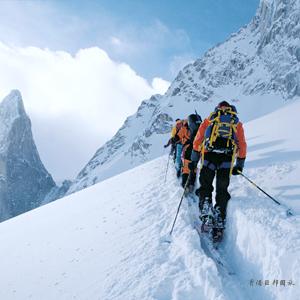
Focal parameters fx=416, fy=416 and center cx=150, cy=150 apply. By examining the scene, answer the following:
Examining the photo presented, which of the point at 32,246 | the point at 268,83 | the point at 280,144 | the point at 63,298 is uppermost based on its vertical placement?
the point at 268,83

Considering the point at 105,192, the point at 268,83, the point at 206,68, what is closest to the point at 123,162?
the point at 206,68

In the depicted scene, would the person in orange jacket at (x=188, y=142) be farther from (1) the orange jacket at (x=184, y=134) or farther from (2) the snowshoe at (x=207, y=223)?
(2) the snowshoe at (x=207, y=223)

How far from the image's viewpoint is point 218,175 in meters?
8.14

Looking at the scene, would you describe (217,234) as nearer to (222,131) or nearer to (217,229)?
(217,229)

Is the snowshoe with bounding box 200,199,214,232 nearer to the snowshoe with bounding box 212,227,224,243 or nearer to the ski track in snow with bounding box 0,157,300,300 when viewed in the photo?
the snowshoe with bounding box 212,227,224,243

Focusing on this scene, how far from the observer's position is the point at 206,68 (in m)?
177

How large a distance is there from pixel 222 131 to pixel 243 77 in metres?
151

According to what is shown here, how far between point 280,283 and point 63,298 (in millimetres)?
3377

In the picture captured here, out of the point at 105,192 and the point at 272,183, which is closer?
the point at 272,183

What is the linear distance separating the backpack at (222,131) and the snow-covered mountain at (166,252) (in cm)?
110

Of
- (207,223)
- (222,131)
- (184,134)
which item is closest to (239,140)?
(222,131)

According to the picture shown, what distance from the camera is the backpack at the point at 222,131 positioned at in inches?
317

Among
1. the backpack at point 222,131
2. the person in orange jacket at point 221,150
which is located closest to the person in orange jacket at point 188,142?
the person in orange jacket at point 221,150

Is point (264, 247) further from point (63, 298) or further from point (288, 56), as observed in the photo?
point (288, 56)
